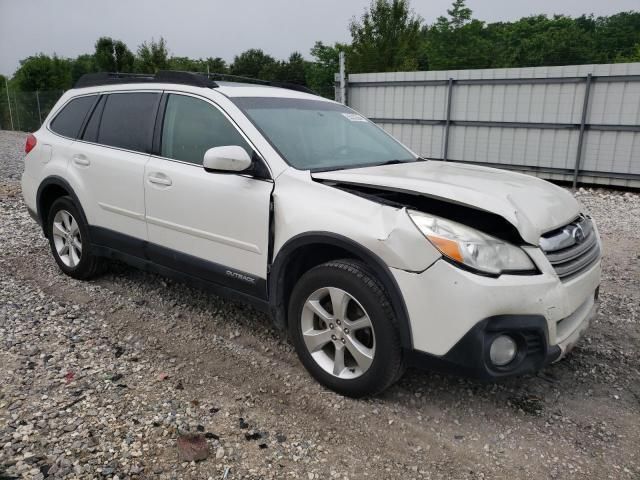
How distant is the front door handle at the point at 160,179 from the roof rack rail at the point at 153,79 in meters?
0.71

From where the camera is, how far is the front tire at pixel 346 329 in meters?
2.69

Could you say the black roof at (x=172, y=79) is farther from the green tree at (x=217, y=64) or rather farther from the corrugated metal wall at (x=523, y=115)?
the green tree at (x=217, y=64)

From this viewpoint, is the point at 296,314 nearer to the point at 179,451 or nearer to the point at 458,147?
the point at 179,451

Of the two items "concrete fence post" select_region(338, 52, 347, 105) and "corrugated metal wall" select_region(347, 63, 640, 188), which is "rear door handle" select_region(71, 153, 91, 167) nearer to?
"corrugated metal wall" select_region(347, 63, 640, 188)

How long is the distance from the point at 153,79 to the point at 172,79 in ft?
0.94

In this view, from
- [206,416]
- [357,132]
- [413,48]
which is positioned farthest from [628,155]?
[413,48]

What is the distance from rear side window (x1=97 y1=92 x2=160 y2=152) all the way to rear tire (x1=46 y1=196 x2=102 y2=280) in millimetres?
766

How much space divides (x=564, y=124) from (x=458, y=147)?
2311mm

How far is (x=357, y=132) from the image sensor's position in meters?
4.06

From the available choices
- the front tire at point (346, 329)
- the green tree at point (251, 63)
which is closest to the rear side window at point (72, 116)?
the front tire at point (346, 329)

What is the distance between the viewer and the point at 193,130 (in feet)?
12.1

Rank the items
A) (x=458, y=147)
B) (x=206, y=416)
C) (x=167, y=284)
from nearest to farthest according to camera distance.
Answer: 1. (x=206, y=416)
2. (x=167, y=284)
3. (x=458, y=147)

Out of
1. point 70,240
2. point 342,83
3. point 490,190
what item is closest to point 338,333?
point 490,190

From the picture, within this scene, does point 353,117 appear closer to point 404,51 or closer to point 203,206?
point 203,206
